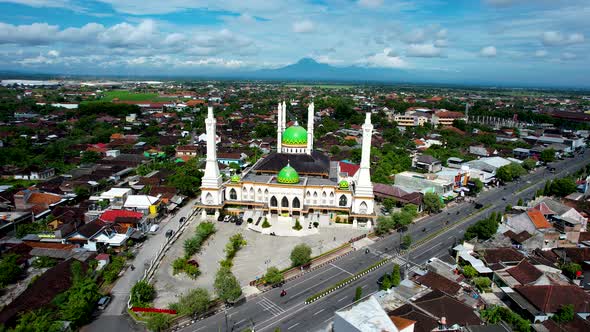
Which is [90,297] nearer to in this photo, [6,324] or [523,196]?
[6,324]

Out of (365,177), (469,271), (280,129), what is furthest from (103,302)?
(280,129)

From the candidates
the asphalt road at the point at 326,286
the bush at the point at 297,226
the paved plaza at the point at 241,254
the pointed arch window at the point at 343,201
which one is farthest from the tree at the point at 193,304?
the pointed arch window at the point at 343,201

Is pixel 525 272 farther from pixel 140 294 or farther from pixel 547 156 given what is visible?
pixel 547 156

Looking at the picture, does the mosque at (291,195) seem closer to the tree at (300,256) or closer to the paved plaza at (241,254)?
the paved plaza at (241,254)

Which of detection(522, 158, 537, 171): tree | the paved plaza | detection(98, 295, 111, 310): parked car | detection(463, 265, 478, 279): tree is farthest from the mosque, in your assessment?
detection(522, 158, 537, 171): tree

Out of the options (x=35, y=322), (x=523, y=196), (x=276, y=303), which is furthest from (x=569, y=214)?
(x=35, y=322)

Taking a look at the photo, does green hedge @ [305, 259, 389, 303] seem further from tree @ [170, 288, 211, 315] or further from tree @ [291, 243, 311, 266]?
tree @ [170, 288, 211, 315]

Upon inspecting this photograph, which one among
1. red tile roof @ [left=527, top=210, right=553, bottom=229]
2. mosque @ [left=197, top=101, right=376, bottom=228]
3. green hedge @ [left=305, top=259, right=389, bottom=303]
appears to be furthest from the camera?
mosque @ [left=197, top=101, right=376, bottom=228]
